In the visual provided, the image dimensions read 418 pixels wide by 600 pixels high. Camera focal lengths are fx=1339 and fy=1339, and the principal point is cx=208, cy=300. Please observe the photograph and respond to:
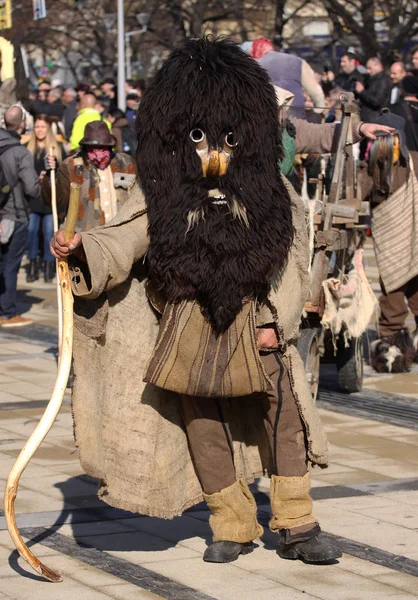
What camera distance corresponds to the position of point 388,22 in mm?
27547

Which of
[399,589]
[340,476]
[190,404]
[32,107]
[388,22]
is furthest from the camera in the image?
[388,22]

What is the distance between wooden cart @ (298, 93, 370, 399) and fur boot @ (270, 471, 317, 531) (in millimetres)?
2580

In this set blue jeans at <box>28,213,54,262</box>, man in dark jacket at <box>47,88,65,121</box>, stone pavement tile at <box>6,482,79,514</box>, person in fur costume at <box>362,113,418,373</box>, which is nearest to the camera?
stone pavement tile at <box>6,482,79,514</box>

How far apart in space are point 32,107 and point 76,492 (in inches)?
567

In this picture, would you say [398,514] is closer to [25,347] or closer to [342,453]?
[342,453]

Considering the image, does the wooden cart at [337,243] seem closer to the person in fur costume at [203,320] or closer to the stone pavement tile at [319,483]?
the stone pavement tile at [319,483]

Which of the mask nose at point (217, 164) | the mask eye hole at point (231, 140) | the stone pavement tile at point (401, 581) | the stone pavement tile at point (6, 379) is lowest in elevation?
the stone pavement tile at point (6, 379)

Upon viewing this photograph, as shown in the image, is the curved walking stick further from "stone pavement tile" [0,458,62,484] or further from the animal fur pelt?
the animal fur pelt

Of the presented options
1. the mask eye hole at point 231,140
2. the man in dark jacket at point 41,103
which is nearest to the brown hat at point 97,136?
the mask eye hole at point 231,140

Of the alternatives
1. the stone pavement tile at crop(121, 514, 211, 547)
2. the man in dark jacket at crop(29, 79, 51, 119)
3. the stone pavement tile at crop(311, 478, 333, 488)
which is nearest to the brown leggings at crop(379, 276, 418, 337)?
the stone pavement tile at crop(311, 478, 333, 488)

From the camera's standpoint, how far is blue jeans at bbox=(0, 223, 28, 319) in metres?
12.5

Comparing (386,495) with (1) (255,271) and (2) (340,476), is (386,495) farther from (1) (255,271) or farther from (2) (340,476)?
(1) (255,271)

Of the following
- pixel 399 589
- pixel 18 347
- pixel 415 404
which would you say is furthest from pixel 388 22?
pixel 399 589

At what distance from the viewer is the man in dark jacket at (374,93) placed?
15516 millimetres
